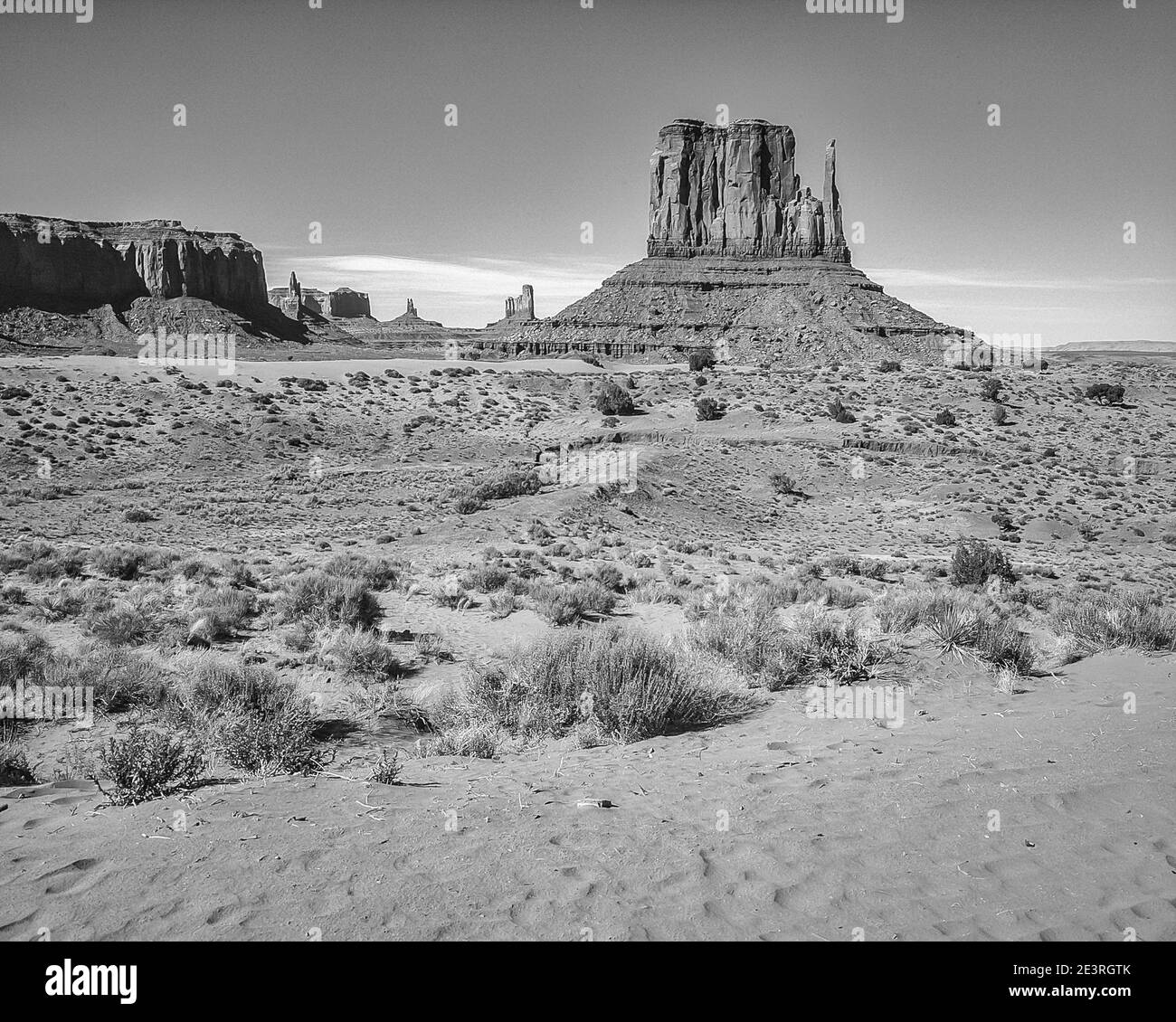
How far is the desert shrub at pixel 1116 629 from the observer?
34.5 ft

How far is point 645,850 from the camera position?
491 centimetres

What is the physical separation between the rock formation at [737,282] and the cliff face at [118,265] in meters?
41.5

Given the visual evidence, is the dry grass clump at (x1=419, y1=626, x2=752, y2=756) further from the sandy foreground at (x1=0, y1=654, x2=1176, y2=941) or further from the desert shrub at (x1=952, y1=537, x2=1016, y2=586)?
the desert shrub at (x1=952, y1=537, x2=1016, y2=586)

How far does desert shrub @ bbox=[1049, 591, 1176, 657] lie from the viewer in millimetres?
10523

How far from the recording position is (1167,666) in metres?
9.44

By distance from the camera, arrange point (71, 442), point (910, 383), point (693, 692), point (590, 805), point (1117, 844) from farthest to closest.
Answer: point (910, 383)
point (71, 442)
point (693, 692)
point (590, 805)
point (1117, 844)

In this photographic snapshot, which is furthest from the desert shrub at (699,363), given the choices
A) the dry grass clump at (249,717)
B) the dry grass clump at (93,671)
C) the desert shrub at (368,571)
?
the dry grass clump at (249,717)

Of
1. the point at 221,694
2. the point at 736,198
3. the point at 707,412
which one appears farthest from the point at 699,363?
the point at 736,198

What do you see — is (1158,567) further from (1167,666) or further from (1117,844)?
(1117,844)

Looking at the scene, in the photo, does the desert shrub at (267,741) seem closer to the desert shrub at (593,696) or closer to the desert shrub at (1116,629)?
the desert shrub at (593,696)

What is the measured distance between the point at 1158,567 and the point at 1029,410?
26.6 metres

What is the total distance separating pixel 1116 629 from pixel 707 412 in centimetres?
3702

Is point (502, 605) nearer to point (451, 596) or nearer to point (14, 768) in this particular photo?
point (451, 596)

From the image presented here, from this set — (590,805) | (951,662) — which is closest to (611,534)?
(951,662)
